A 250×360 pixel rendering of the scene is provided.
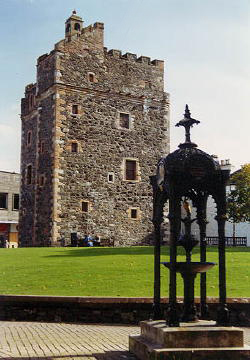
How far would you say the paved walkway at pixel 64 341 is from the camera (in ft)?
24.8

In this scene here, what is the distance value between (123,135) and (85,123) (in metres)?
3.01

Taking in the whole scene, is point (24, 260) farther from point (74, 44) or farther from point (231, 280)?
point (74, 44)

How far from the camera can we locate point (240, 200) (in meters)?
39.8

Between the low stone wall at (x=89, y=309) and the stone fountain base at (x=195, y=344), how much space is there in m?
3.66

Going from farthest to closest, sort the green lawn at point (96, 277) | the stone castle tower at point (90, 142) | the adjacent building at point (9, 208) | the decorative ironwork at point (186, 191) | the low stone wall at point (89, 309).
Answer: the adjacent building at point (9, 208) → the stone castle tower at point (90, 142) → the green lawn at point (96, 277) → the low stone wall at point (89, 309) → the decorative ironwork at point (186, 191)

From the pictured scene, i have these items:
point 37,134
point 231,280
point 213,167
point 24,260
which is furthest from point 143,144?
point 213,167

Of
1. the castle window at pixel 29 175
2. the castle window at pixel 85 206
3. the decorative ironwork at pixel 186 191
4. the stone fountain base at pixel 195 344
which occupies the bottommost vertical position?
the stone fountain base at pixel 195 344

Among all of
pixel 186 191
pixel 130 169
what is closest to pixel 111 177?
pixel 130 169

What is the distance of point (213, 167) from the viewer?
8.12 meters

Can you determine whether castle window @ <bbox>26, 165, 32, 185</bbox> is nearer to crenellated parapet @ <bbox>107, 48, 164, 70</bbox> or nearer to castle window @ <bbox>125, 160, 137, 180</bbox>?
castle window @ <bbox>125, 160, 137, 180</bbox>

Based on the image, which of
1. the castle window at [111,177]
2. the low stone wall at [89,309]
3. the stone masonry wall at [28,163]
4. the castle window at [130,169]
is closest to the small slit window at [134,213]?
the castle window at [130,169]

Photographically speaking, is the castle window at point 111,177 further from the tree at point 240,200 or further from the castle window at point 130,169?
the tree at point 240,200

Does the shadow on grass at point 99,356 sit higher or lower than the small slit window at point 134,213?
lower

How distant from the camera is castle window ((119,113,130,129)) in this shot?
1423 inches
